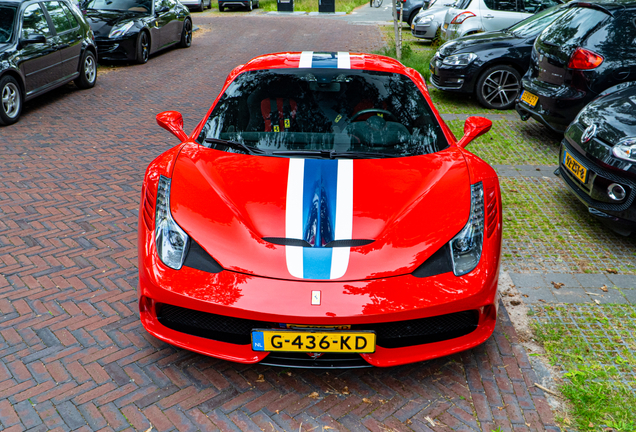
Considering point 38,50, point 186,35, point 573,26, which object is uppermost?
point 573,26

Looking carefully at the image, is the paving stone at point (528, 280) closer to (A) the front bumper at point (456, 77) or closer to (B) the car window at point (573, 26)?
(B) the car window at point (573, 26)

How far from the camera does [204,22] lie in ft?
72.5

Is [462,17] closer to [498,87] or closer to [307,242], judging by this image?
[498,87]

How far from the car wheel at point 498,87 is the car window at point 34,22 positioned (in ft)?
22.9

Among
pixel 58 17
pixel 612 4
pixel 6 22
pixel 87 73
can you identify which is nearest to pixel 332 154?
pixel 612 4

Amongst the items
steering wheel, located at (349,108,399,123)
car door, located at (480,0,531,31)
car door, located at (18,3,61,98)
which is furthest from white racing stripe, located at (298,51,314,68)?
car door, located at (480,0,531,31)

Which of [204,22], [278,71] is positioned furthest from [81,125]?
[204,22]

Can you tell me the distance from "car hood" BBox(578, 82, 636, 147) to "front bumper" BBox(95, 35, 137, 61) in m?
9.99

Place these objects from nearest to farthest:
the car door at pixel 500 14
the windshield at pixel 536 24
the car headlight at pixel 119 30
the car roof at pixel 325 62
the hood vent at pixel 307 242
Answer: the hood vent at pixel 307 242, the car roof at pixel 325 62, the windshield at pixel 536 24, the car door at pixel 500 14, the car headlight at pixel 119 30

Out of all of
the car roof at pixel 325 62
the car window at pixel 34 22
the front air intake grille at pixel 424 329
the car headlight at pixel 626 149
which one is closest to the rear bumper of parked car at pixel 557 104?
the car headlight at pixel 626 149

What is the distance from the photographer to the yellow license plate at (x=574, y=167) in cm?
472

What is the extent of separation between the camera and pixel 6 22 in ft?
26.9

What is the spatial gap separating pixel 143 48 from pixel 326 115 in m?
10.3

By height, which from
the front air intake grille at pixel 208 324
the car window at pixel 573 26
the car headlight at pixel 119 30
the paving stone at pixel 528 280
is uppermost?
the car window at pixel 573 26
